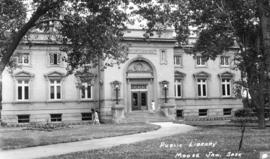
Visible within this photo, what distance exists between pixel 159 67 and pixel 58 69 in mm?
10845

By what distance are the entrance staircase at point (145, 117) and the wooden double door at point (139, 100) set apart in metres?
1.57

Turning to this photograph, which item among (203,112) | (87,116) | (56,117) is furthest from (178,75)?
(56,117)

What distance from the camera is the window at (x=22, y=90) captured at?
39688 mm

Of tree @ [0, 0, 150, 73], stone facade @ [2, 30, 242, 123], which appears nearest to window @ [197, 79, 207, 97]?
stone facade @ [2, 30, 242, 123]

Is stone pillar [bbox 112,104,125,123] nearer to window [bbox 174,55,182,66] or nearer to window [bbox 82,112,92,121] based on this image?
window [bbox 82,112,92,121]

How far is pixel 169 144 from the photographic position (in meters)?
16.0

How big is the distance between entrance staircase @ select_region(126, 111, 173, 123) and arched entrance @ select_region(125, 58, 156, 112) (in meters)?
1.60

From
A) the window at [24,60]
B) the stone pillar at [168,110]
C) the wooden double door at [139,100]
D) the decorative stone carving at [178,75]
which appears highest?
the window at [24,60]

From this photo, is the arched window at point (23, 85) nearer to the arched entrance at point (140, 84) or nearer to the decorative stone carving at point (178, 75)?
the arched entrance at point (140, 84)

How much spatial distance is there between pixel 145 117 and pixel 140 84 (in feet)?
14.9

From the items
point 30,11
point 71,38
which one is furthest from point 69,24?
point 30,11

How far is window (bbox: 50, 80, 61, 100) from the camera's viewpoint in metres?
40.7

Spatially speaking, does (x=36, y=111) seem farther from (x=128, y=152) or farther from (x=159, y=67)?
(x=128, y=152)

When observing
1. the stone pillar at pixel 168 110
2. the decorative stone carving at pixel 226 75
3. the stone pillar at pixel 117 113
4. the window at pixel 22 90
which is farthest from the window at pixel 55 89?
the decorative stone carving at pixel 226 75
